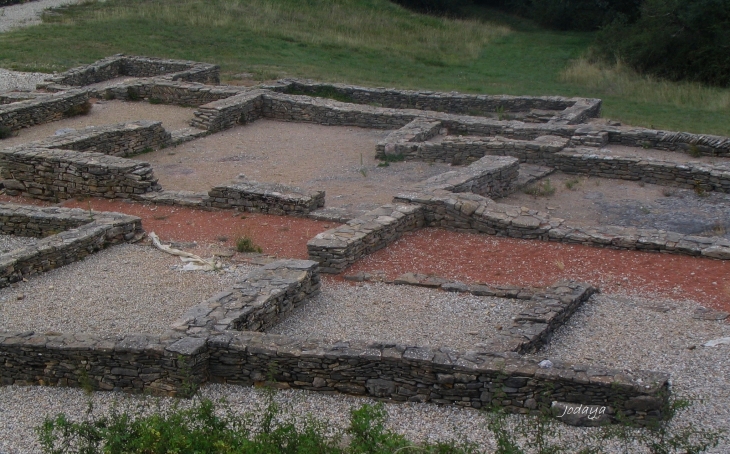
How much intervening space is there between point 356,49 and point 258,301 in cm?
2513

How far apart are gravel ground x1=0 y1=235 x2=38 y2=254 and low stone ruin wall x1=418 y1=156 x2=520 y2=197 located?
687cm

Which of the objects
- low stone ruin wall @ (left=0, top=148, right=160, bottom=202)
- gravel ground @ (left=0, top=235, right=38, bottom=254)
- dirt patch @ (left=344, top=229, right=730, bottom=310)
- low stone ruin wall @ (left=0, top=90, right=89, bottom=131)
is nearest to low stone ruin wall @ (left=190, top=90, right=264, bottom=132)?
low stone ruin wall @ (left=0, top=90, right=89, bottom=131)

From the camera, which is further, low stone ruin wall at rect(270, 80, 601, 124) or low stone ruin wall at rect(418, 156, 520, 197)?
low stone ruin wall at rect(270, 80, 601, 124)

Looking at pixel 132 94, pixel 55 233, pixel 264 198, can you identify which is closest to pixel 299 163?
pixel 264 198

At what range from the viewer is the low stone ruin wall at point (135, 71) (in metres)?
27.2

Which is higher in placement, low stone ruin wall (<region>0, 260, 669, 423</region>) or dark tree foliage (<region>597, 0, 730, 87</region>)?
dark tree foliage (<region>597, 0, 730, 87</region>)

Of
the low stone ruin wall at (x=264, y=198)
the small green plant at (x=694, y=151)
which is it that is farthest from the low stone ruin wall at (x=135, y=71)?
the small green plant at (x=694, y=151)

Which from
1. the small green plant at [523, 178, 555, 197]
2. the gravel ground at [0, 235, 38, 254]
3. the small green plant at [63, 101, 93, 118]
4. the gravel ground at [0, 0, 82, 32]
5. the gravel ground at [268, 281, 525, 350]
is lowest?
the gravel ground at [0, 235, 38, 254]

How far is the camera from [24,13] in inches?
1486

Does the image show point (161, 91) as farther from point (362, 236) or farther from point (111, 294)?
point (111, 294)

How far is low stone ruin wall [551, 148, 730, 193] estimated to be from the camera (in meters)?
17.7

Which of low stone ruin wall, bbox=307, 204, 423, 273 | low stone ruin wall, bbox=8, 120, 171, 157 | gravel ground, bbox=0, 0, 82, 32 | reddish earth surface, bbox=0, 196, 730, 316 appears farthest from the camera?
gravel ground, bbox=0, 0, 82, 32

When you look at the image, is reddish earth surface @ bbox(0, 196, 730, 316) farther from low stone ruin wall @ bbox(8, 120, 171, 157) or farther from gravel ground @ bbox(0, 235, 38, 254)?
low stone ruin wall @ bbox(8, 120, 171, 157)

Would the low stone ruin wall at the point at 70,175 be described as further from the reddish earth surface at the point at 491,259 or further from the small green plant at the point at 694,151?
the small green plant at the point at 694,151
